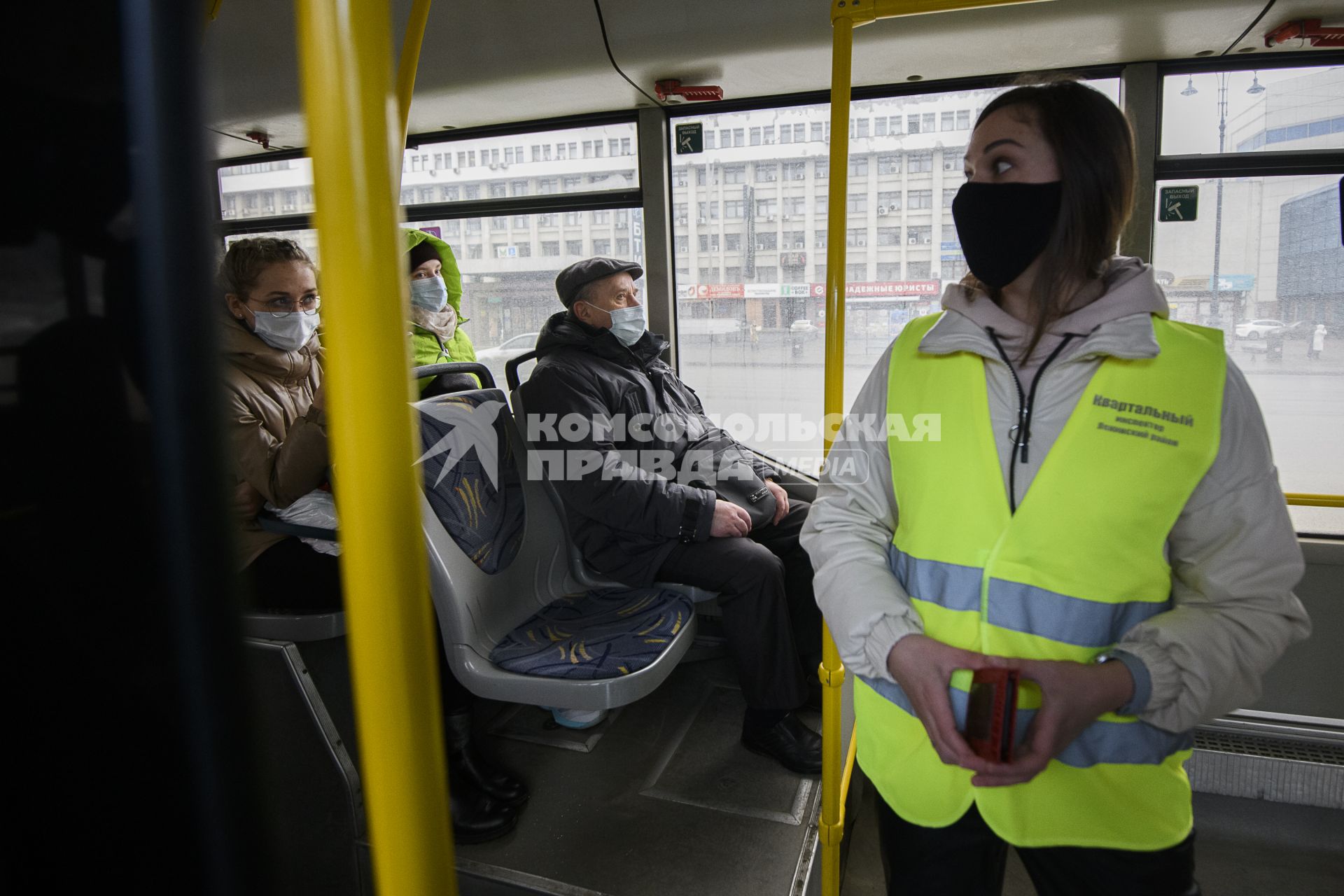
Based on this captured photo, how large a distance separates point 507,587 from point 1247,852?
2.42 metres

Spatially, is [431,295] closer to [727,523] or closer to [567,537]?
[567,537]

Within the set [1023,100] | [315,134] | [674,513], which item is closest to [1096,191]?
[1023,100]

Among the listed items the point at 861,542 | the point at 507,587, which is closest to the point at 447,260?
the point at 507,587

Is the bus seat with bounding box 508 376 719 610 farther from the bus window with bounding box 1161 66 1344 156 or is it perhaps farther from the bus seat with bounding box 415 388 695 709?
the bus window with bounding box 1161 66 1344 156

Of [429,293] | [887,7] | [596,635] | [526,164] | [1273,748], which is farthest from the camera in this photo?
→ [526,164]

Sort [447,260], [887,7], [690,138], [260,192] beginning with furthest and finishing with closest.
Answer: [260,192], [690,138], [447,260], [887,7]

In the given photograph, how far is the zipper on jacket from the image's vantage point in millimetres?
1002

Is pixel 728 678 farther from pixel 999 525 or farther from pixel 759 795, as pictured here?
pixel 999 525

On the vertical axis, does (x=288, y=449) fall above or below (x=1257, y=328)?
below

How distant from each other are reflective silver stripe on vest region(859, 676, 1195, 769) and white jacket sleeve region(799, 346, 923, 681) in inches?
4.6

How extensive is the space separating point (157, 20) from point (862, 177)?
3.36 m

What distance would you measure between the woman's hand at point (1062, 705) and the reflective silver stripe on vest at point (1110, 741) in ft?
0.17

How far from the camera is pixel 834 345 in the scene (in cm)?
154

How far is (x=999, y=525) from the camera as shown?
99cm
